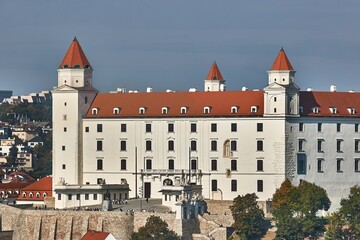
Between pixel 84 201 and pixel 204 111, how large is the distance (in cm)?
1155

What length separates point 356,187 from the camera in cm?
13088

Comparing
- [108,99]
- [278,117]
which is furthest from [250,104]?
[108,99]

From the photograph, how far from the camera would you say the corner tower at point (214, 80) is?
144875mm

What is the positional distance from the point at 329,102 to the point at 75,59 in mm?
20180

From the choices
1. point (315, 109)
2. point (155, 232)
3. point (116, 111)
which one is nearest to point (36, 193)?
point (116, 111)

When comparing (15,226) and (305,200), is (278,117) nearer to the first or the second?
(305,200)

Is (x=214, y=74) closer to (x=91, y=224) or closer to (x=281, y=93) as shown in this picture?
(x=281, y=93)

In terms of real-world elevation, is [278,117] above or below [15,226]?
above

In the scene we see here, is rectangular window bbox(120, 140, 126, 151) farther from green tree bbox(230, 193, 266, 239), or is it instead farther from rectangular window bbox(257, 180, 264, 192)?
green tree bbox(230, 193, 266, 239)

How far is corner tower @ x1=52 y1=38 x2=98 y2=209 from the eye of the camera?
138 m

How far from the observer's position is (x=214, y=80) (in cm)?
14512

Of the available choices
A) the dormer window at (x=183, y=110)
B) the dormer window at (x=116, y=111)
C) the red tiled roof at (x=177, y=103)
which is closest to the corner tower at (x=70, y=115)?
the red tiled roof at (x=177, y=103)

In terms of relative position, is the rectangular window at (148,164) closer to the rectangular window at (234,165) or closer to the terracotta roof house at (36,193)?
the rectangular window at (234,165)

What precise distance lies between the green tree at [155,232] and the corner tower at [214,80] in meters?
24.8
